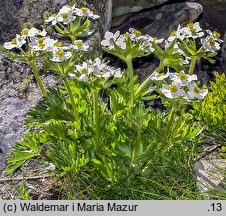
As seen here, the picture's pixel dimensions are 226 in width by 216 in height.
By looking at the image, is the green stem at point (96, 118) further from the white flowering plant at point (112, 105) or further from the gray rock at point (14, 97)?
the gray rock at point (14, 97)

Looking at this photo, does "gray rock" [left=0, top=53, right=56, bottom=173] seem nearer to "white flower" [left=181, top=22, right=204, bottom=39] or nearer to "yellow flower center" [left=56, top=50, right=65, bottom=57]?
"yellow flower center" [left=56, top=50, right=65, bottom=57]

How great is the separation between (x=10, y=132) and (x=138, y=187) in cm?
100

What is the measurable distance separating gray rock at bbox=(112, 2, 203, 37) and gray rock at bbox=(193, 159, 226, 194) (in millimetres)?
1549

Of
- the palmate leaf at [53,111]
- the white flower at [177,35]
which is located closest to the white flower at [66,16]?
the palmate leaf at [53,111]

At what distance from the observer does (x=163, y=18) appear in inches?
192

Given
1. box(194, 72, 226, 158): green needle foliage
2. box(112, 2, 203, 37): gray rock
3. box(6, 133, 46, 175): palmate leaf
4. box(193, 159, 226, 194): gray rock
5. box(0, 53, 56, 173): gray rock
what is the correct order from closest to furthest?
box(6, 133, 46, 175): palmate leaf, box(193, 159, 226, 194): gray rock, box(194, 72, 226, 158): green needle foliage, box(0, 53, 56, 173): gray rock, box(112, 2, 203, 37): gray rock

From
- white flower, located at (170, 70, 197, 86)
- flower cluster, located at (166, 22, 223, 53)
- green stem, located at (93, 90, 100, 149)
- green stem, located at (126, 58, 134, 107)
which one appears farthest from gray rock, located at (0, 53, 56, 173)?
white flower, located at (170, 70, 197, 86)

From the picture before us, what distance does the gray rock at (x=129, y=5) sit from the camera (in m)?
4.91

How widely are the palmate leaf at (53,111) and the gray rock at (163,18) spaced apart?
188 cm

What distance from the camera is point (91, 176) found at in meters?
3.26

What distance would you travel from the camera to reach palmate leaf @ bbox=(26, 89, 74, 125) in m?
3.09

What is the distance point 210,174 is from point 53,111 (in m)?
1.03

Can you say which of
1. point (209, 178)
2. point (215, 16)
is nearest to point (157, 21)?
point (215, 16)

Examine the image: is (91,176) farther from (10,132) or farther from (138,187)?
(10,132)
